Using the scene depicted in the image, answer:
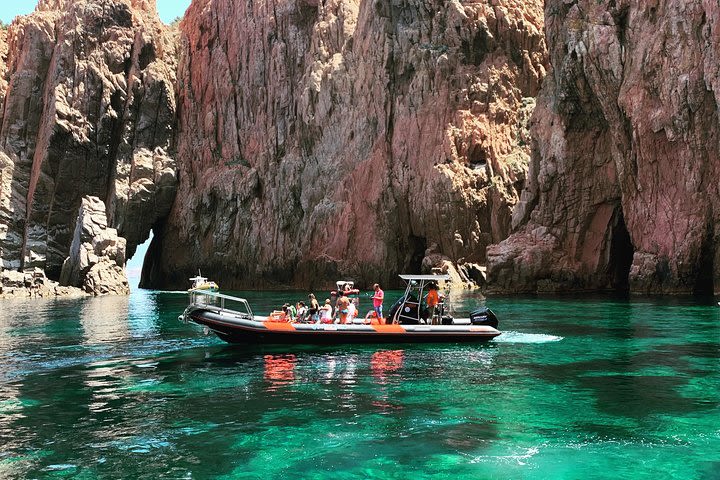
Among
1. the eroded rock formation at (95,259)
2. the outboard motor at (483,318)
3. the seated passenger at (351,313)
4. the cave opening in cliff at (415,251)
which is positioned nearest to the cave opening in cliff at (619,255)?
the cave opening in cliff at (415,251)

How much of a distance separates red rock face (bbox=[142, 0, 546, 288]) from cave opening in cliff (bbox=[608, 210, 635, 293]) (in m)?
10.3

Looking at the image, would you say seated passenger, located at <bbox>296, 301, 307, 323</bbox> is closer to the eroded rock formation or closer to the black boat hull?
the black boat hull

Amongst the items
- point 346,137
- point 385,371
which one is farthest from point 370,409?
point 346,137

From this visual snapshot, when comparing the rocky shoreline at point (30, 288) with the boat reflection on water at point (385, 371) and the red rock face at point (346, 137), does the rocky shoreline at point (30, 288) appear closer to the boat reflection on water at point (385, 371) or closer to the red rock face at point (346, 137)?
the red rock face at point (346, 137)

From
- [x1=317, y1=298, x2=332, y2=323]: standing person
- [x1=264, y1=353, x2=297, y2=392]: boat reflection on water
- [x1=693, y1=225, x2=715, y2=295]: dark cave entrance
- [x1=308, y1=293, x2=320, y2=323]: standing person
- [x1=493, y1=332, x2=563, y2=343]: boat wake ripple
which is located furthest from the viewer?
[x1=693, y1=225, x2=715, y2=295]: dark cave entrance

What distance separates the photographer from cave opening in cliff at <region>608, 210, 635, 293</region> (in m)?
52.1

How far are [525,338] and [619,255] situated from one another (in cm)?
3142

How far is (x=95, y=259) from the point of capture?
6581 cm

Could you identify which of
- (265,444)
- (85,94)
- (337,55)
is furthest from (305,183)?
(265,444)

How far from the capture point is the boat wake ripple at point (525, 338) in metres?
24.6

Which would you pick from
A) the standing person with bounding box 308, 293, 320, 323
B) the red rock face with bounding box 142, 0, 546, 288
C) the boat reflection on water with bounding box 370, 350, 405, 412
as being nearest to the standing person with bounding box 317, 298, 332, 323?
the standing person with bounding box 308, 293, 320, 323

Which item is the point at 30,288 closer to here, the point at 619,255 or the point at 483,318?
the point at 619,255

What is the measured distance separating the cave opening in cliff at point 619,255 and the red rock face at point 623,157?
0.33 feet

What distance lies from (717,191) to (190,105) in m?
63.8
